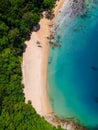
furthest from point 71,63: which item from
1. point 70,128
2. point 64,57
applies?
point 70,128

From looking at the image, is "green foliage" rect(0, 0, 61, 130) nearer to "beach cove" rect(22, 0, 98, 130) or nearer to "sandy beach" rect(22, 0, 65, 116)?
"sandy beach" rect(22, 0, 65, 116)

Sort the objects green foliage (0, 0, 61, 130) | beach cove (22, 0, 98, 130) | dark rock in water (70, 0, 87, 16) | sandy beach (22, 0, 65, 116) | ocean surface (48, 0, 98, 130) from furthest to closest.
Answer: dark rock in water (70, 0, 87, 16)
ocean surface (48, 0, 98, 130)
beach cove (22, 0, 98, 130)
sandy beach (22, 0, 65, 116)
green foliage (0, 0, 61, 130)

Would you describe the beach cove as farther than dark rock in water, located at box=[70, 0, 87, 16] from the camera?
No

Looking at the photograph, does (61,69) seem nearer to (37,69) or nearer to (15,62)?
(37,69)

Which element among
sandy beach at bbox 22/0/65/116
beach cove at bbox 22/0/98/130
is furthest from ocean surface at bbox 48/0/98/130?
sandy beach at bbox 22/0/65/116

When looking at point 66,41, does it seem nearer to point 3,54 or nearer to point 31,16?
point 31,16

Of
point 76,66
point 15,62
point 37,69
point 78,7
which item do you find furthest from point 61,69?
point 78,7
